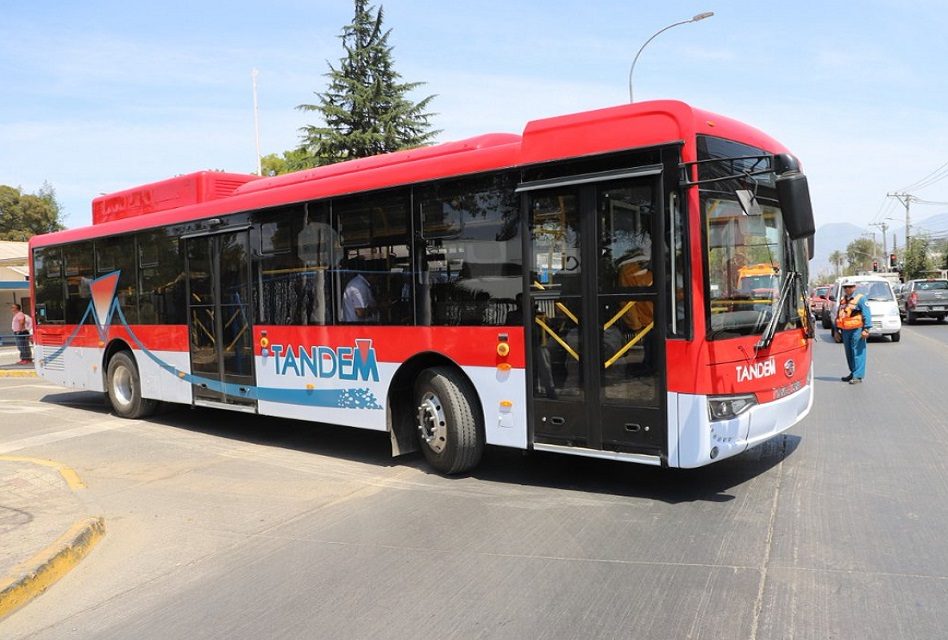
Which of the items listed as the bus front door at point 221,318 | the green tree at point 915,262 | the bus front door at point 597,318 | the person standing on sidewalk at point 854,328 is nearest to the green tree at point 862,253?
the green tree at point 915,262

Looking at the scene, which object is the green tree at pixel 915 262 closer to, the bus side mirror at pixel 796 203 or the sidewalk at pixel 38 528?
the bus side mirror at pixel 796 203

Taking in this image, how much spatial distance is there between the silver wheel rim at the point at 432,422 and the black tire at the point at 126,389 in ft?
19.6

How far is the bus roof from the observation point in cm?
570

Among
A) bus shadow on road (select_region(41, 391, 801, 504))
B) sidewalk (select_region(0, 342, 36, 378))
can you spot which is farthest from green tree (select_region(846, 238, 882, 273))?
bus shadow on road (select_region(41, 391, 801, 504))

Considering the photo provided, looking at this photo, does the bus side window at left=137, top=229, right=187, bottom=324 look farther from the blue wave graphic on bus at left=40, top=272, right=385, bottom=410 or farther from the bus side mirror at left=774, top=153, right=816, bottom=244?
the bus side mirror at left=774, top=153, right=816, bottom=244

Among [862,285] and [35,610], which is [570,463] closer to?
[35,610]

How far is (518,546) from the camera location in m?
5.09

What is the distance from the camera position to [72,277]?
12.3 m

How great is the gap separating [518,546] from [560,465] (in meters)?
2.37

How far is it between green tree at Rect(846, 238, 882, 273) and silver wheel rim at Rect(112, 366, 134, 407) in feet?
396

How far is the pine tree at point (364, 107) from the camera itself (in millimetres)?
30109

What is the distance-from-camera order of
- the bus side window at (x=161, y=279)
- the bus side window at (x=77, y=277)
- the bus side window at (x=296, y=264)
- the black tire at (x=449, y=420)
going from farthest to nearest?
the bus side window at (x=77, y=277) → the bus side window at (x=161, y=279) → the bus side window at (x=296, y=264) → the black tire at (x=449, y=420)

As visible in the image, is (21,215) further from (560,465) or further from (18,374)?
(560,465)

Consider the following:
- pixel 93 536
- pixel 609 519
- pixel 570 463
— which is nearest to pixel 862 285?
pixel 570 463
